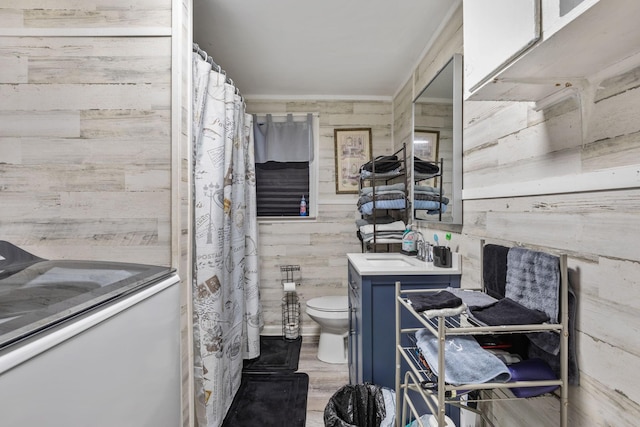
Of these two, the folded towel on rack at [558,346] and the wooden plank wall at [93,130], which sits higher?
the wooden plank wall at [93,130]

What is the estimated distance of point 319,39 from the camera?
6.68ft

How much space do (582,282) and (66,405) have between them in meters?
1.20

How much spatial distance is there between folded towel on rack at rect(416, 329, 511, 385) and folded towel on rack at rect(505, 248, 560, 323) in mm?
210

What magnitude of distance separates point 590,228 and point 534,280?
221 millimetres

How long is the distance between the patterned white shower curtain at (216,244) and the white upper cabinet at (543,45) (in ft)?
4.59

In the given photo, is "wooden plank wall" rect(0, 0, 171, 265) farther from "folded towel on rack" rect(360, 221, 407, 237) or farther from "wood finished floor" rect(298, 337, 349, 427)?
"folded towel on rack" rect(360, 221, 407, 237)

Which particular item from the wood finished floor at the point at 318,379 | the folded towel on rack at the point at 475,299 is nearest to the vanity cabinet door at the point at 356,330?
the wood finished floor at the point at 318,379

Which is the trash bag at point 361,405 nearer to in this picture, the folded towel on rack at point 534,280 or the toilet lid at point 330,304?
the toilet lid at point 330,304

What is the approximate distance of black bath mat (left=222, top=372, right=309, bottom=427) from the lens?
183 centimetres

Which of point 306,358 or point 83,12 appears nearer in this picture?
point 83,12

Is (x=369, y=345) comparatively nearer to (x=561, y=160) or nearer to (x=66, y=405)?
(x=561, y=160)

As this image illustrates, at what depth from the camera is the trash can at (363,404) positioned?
158 centimetres

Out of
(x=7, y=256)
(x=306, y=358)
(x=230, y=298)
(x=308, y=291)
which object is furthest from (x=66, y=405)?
(x=308, y=291)

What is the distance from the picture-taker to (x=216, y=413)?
1.73 meters
